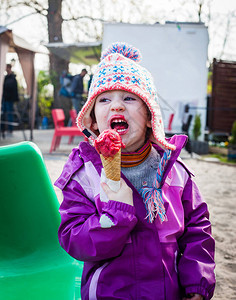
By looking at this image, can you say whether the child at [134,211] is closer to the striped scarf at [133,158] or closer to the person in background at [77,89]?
the striped scarf at [133,158]

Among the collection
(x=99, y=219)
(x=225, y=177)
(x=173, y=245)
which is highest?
(x=99, y=219)

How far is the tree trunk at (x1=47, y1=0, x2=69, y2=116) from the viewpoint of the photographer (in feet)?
52.0

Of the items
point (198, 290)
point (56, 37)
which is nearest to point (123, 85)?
point (198, 290)

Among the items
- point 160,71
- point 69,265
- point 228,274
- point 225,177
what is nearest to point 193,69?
point 160,71

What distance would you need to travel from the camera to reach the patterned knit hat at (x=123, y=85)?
50.3 inches

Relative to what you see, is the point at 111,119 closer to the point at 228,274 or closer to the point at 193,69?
the point at 228,274

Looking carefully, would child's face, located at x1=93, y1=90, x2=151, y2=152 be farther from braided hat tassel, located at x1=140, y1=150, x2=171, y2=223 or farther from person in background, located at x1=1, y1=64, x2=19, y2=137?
person in background, located at x1=1, y1=64, x2=19, y2=137

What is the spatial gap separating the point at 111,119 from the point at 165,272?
0.56 meters

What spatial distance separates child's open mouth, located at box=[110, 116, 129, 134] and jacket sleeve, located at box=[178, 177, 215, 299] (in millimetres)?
353

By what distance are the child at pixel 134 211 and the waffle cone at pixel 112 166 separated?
0.05m

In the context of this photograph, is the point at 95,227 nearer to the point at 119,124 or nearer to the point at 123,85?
the point at 119,124

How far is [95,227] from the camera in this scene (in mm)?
1103

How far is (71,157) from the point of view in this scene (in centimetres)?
135

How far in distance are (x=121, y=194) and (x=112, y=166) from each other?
0.32 feet
